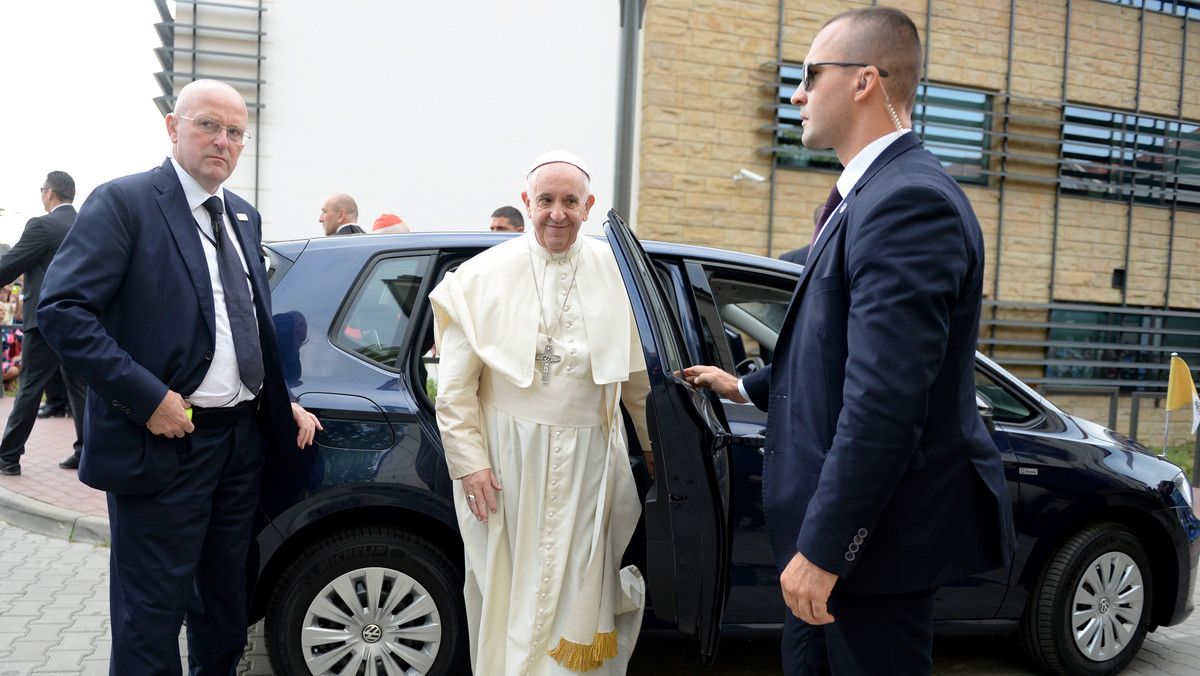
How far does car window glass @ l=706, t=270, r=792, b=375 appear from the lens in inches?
132

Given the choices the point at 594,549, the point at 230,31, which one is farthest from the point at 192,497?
the point at 230,31

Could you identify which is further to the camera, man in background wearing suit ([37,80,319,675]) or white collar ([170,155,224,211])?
white collar ([170,155,224,211])

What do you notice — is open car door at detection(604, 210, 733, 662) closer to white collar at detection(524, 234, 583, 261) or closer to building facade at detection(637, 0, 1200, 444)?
white collar at detection(524, 234, 583, 261)

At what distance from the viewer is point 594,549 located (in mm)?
2670

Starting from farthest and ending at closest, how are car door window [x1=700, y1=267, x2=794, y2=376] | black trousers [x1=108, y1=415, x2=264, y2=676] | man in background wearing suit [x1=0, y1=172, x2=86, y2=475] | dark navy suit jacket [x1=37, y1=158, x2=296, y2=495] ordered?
man in background wearing suit [x1=0, y1=172, x2=86, y2=475]
car door window [x1=700, y1=267, x2=794, y2=376]
black trousers [x1=108, y1=415, x2=264, y2=676]
dark navy suit jacket [x1=37, y1=158, x2=296, y2=495]

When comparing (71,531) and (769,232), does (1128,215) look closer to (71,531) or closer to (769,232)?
(769,232)

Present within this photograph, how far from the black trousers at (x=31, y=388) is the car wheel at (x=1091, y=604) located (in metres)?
6.03

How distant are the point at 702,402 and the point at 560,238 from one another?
677 mm

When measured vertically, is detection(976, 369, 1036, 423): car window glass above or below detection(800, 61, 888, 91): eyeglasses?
below

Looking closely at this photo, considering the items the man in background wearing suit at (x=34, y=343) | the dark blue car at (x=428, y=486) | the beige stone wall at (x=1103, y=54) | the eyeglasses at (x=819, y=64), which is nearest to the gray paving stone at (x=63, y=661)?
the dark blue car at (x=428, y=486)

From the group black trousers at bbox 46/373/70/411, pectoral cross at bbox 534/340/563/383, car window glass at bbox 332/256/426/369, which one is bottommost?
black trousers at bbox 46/373/70/411

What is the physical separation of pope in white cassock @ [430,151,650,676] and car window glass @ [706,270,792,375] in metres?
0.74

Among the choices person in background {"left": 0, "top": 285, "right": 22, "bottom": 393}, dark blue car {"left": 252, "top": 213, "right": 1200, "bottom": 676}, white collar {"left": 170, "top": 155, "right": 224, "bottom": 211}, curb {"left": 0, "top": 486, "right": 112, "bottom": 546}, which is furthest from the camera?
person in background {"left": 0, "top": 285, "right": 22, "bottom": 393}

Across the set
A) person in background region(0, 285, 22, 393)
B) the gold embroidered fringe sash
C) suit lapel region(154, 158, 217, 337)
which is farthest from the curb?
person in background region(0, 285, 22, 393)
